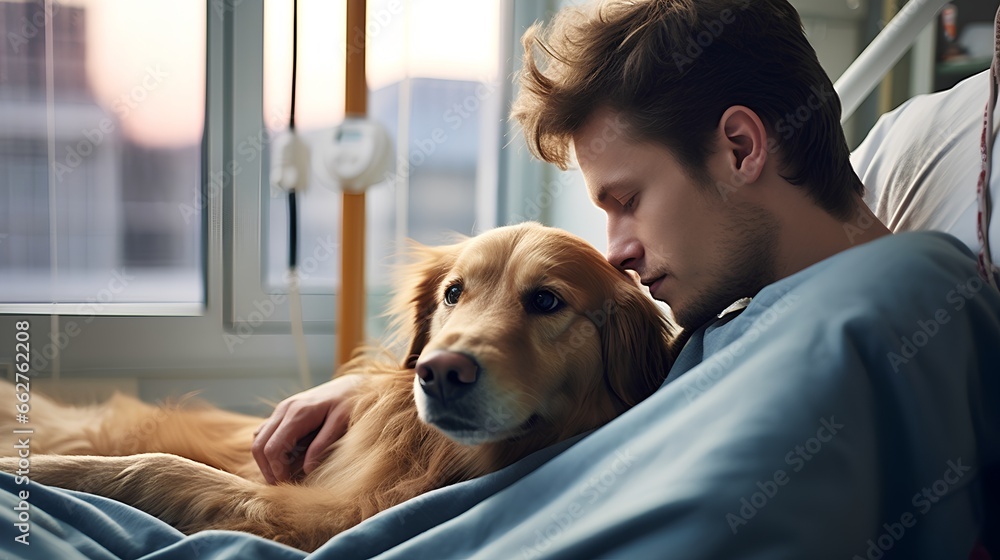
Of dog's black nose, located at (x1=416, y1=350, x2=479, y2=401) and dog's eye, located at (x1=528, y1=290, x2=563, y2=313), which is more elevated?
dog's eye, located at (x1=528, y1=290, x2=563, y2=313)

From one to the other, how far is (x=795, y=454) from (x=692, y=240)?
470mm

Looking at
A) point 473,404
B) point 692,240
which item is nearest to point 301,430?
point 473,404

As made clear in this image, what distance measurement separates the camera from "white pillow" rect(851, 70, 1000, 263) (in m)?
1.02

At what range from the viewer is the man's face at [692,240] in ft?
3.33

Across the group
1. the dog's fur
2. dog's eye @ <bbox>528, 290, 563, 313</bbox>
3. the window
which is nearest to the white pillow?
the dog's fur

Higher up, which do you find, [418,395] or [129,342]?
[418,395]

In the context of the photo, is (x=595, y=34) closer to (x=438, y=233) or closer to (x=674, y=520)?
(x=674, y=520)

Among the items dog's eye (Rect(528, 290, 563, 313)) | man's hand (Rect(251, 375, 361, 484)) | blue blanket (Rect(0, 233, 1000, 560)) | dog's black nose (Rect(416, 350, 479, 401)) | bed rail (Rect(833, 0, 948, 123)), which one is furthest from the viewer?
bed rail (Rect(833, 0, 948, 123))

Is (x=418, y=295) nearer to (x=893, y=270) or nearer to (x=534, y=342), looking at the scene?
(x=534, y=342)

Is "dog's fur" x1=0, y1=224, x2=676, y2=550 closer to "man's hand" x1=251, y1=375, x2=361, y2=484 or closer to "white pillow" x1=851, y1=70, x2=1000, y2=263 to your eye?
"man's hand" x1=251, y1=375, x2=361, y2=484

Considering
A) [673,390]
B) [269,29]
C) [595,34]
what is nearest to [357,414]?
[673,390]

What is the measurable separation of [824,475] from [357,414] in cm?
75

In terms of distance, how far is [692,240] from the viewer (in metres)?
1.01

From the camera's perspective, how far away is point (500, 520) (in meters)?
0.74
